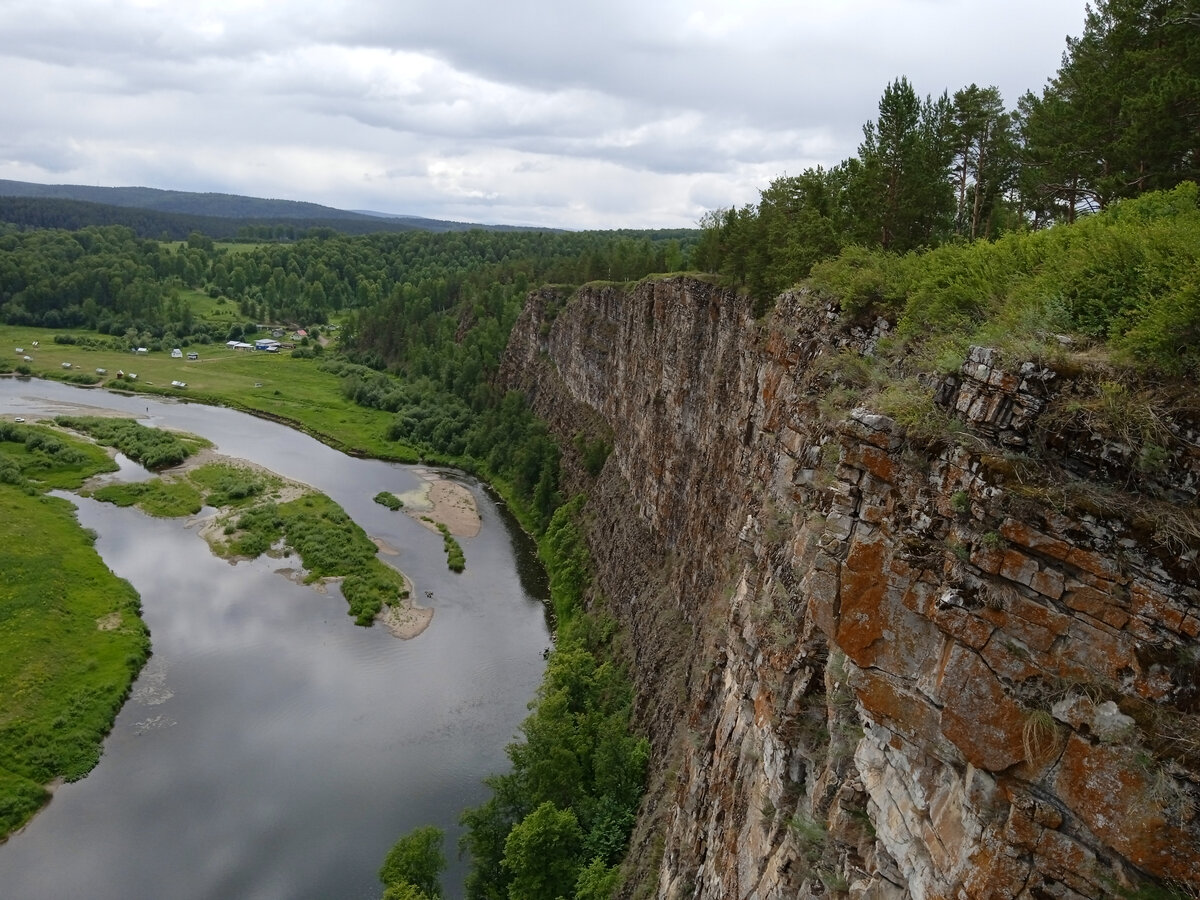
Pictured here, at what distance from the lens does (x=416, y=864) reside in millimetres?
27375

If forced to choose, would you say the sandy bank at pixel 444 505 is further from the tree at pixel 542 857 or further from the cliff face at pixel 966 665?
the cliff face at pixel 966 665

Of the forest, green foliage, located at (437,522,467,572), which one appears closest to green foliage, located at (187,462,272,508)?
green foliage, located at (437,522,467,572)

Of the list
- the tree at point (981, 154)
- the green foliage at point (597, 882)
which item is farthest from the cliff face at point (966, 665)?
the tree at point (981, 154)

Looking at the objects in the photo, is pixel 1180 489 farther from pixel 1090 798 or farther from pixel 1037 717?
pixel 1090 798

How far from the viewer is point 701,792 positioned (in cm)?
1991

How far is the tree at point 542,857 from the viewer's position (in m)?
27.6

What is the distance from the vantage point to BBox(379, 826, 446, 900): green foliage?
89.1 ft

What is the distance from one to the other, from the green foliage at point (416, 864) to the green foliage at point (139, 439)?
59.6 metres

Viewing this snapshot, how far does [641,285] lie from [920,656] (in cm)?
4758

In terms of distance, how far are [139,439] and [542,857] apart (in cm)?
7157

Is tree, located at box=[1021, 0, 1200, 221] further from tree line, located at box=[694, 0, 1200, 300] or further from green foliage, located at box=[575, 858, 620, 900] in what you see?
green foliage, located at box=[575, 858, 620, 900]

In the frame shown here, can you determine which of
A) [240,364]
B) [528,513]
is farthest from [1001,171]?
[240,364]

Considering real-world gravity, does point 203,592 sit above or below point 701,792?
below

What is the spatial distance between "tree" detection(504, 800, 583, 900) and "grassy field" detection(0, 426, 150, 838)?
71.2 feet
